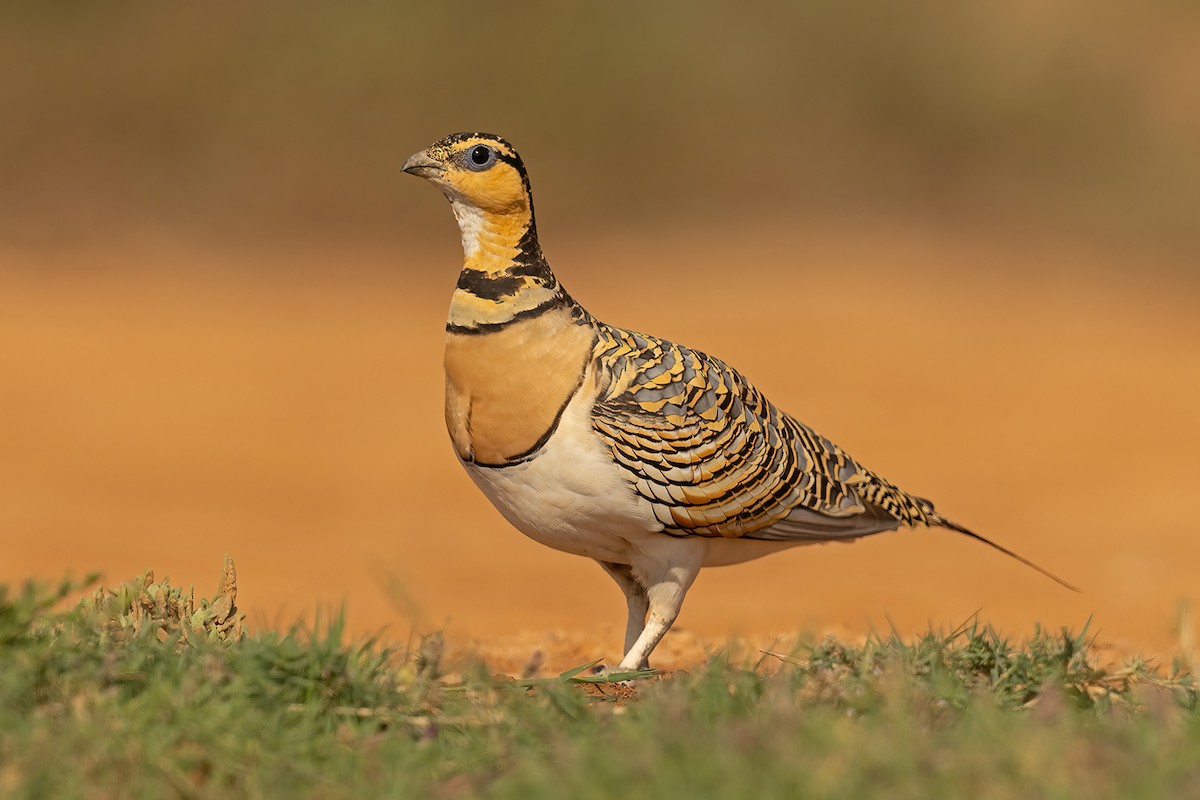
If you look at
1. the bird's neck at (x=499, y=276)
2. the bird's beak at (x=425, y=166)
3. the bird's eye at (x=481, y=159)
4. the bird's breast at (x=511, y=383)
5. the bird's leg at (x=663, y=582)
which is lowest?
the bird's leg at (x=663, y=582)

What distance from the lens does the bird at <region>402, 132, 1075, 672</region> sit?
13.9ft

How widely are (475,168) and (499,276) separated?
30 cm

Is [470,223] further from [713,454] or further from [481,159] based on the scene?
[713,454]

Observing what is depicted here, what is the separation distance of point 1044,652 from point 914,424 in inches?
326

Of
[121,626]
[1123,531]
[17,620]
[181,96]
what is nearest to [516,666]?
[121,626]

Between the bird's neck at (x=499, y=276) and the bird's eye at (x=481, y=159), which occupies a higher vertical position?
the bird's eye at (x=481, y=159)

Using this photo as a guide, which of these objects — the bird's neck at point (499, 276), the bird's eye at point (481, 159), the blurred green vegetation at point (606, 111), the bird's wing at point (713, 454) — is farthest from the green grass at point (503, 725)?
the blurred green vegetation at point (606, 111)

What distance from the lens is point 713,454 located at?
4.49 metres

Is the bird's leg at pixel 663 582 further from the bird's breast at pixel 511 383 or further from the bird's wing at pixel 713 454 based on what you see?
the bird's breast at pixel 511 383

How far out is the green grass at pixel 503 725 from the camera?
269 cm

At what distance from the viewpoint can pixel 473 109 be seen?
18203 millimetres

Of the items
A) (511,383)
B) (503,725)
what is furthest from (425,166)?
(503,725)

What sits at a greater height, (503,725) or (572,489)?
(572,489)

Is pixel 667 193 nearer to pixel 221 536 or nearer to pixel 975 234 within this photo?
pixel 975 234
